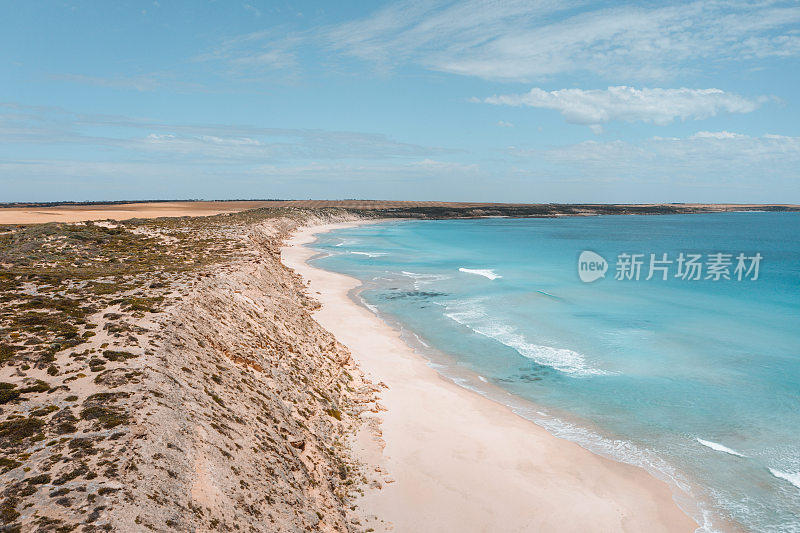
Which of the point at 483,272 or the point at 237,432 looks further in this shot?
the point at 483,272

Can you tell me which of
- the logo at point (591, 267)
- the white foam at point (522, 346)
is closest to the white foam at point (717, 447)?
the white foam at point (522, 346)

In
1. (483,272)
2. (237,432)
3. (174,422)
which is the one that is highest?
(174,422)

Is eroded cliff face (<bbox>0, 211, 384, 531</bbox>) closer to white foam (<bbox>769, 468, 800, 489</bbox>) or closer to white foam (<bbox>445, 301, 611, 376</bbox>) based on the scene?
white foam (<bbox>445, 301, 611, 376</bbox>)

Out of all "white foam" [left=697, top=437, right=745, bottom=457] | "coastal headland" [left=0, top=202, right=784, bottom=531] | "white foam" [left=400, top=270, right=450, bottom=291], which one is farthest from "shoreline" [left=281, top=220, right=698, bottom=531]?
"white foam" [left=400, top=270, right=450, bottom=291]

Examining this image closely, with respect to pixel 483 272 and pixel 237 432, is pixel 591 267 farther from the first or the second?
pixel 237 432

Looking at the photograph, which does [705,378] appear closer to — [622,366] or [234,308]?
[622,366]

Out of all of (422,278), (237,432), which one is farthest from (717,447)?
(422,278)
